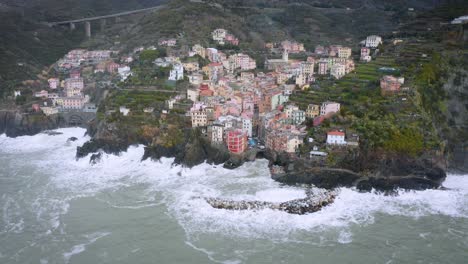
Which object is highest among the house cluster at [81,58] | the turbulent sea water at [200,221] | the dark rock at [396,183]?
the house cluster at [81,58]

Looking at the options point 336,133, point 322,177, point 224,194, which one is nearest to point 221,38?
point 336,133

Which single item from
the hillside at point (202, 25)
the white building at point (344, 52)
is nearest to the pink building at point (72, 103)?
the hillside at point (202, 25)

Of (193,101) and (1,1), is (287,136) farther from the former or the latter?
(1,1)

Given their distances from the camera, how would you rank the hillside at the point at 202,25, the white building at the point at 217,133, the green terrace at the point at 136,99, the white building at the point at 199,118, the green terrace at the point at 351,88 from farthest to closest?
the hillside at the point at 202,25
the green terrace at the point at 136,99
the green terrace at the point at 351,88
the white building at the point at 199,118
the white building at the point at 217,133

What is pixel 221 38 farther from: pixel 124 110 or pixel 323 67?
pixel 124 110

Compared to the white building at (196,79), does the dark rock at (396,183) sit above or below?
below

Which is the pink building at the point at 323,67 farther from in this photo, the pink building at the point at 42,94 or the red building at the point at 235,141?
the pink building at the point at 42,94
